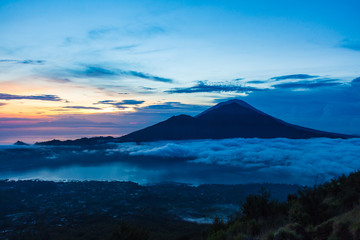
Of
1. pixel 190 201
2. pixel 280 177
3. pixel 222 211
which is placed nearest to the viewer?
pixel 222 211

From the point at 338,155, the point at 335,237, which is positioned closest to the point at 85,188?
the point at 335,237

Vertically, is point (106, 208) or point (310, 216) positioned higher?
point (310, 216)

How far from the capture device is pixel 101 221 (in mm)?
61156

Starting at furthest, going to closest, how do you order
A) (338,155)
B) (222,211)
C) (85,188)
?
1. (338,155)
2. (85,188)
3. (222,211)

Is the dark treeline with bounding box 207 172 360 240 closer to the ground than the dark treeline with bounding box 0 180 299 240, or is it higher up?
higher up

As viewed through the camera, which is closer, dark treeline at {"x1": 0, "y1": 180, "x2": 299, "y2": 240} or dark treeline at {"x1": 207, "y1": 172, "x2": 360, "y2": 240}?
dark treeline at {"x1": 207, "y1": 172, "x2": 360, "y2": 240}

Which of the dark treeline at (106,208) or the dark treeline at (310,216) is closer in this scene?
the dark treeline at (310,216)

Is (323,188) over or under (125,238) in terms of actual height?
over

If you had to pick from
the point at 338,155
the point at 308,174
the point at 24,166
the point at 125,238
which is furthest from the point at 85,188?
the point at 338,155

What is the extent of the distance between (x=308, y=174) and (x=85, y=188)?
118895mm

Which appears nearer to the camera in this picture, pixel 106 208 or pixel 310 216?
pixel 310 216

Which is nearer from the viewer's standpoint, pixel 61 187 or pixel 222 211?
pixel 222 211

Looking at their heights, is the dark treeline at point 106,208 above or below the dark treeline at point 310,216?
below

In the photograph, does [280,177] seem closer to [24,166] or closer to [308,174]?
[308,174]
